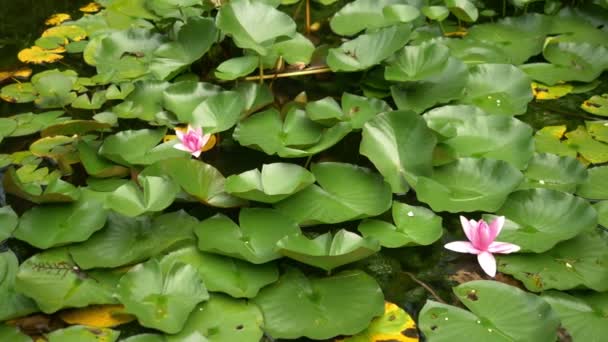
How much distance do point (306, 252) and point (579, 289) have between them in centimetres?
58

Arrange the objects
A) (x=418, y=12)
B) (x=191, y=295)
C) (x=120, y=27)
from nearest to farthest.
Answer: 1. (x=191, y=295)
2. (x=418, y=12)
3. (x=120, y=27)

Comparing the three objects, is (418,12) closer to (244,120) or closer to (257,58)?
(257,58)

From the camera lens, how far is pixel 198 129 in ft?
5.65

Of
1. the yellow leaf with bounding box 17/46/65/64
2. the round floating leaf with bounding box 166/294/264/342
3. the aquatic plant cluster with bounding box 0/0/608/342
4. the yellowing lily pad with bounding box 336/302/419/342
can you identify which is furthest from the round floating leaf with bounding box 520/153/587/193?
the yellow leaf with bounding box 17/46/65/64

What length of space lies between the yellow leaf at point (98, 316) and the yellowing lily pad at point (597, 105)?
1.44 metres

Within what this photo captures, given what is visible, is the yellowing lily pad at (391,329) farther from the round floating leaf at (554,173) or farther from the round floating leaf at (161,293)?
the round floating leaf at (554,173)

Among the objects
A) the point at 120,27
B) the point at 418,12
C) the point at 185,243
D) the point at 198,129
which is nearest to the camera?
the point at 185,243

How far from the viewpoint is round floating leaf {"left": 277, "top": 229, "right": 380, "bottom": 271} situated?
1.37m

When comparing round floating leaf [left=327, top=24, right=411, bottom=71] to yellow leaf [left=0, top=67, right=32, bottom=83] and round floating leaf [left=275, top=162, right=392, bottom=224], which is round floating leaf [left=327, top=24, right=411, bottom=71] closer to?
round floating leaf [left=275, top=162, right=392, bottom=224]

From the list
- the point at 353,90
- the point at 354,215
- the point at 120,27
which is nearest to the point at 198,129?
the point at 354,215

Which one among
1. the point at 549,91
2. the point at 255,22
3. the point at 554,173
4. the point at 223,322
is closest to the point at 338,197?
the point at 223,322

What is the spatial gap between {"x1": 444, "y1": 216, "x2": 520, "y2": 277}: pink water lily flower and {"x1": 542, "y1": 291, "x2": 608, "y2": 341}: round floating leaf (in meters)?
0.12

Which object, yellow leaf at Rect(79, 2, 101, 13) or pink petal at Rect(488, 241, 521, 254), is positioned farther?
yellow leaf at Rect(79, 2, 101, 13)

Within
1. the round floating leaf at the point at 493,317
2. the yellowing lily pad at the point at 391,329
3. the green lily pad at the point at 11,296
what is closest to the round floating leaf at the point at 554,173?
the round floating leaf at the point at 493,317
